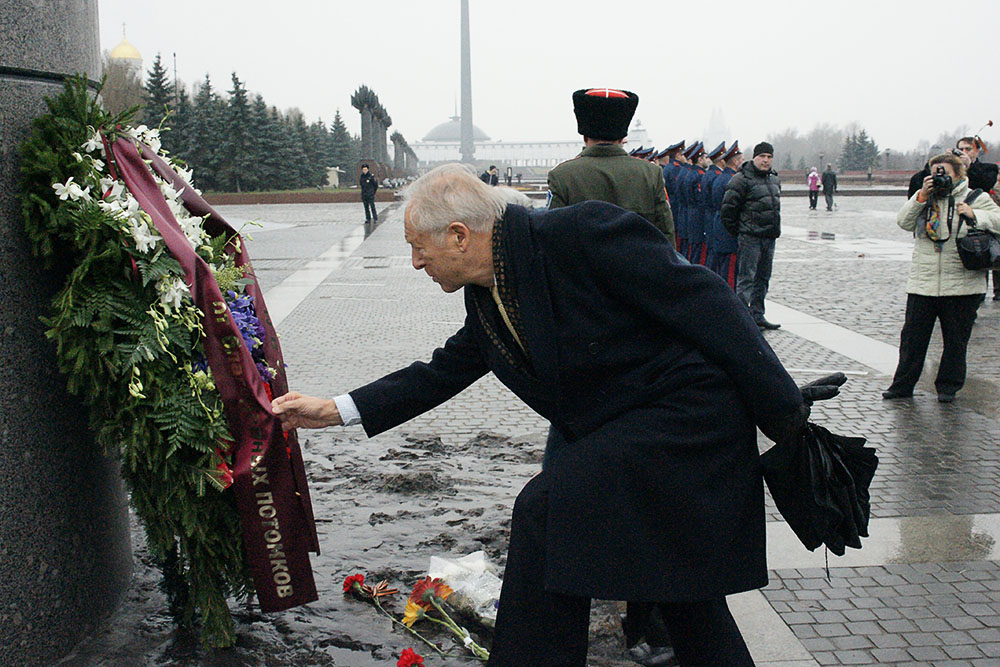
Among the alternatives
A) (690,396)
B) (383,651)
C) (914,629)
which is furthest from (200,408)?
(914,629)

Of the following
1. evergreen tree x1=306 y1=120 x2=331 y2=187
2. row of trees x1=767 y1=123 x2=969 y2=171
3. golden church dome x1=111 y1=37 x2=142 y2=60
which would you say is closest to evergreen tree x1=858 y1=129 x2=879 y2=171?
row of trees x1=767 y1=123 x2=969 y2=171

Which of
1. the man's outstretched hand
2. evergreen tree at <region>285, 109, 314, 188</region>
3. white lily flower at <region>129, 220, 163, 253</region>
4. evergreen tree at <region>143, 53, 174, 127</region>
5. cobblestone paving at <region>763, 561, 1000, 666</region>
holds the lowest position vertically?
cobblestone paving at <region>763, 561, 1000, 666</region>

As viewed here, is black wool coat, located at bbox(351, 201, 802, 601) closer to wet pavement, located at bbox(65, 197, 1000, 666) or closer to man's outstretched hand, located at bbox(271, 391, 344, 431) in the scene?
man's outstretched hand, located at bbox(271, 391, 344, 431)

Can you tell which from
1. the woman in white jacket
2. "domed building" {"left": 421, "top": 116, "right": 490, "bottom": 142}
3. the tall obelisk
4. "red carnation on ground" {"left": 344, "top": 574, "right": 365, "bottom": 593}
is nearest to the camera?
"red carnation on ground" {"left": 344, "top": 574, "right": 365, "bottom": 593}

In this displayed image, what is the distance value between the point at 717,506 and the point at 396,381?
1.05m

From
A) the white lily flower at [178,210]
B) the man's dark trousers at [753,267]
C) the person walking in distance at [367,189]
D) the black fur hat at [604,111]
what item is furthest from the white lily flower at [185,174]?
the person walking in distance at [367,189]

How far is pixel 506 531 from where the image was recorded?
4.45m

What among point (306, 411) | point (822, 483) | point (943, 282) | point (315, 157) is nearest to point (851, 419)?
point (943, 282)

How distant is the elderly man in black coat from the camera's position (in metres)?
2.43

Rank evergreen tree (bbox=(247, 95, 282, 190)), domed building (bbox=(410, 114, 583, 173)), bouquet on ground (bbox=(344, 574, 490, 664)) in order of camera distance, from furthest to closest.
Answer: domed building (bbox=(410, 114, 583, 173)) < evergreen tree (bbox=(247, 95, 282, 190)) < bouquet on ground (bbox=(344, 574, 490, 664))

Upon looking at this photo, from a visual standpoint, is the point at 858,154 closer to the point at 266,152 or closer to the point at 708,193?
the point at 266,152

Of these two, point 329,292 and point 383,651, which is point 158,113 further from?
point 383,651

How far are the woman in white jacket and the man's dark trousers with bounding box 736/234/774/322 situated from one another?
305 cm

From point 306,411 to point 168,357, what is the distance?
43cm
